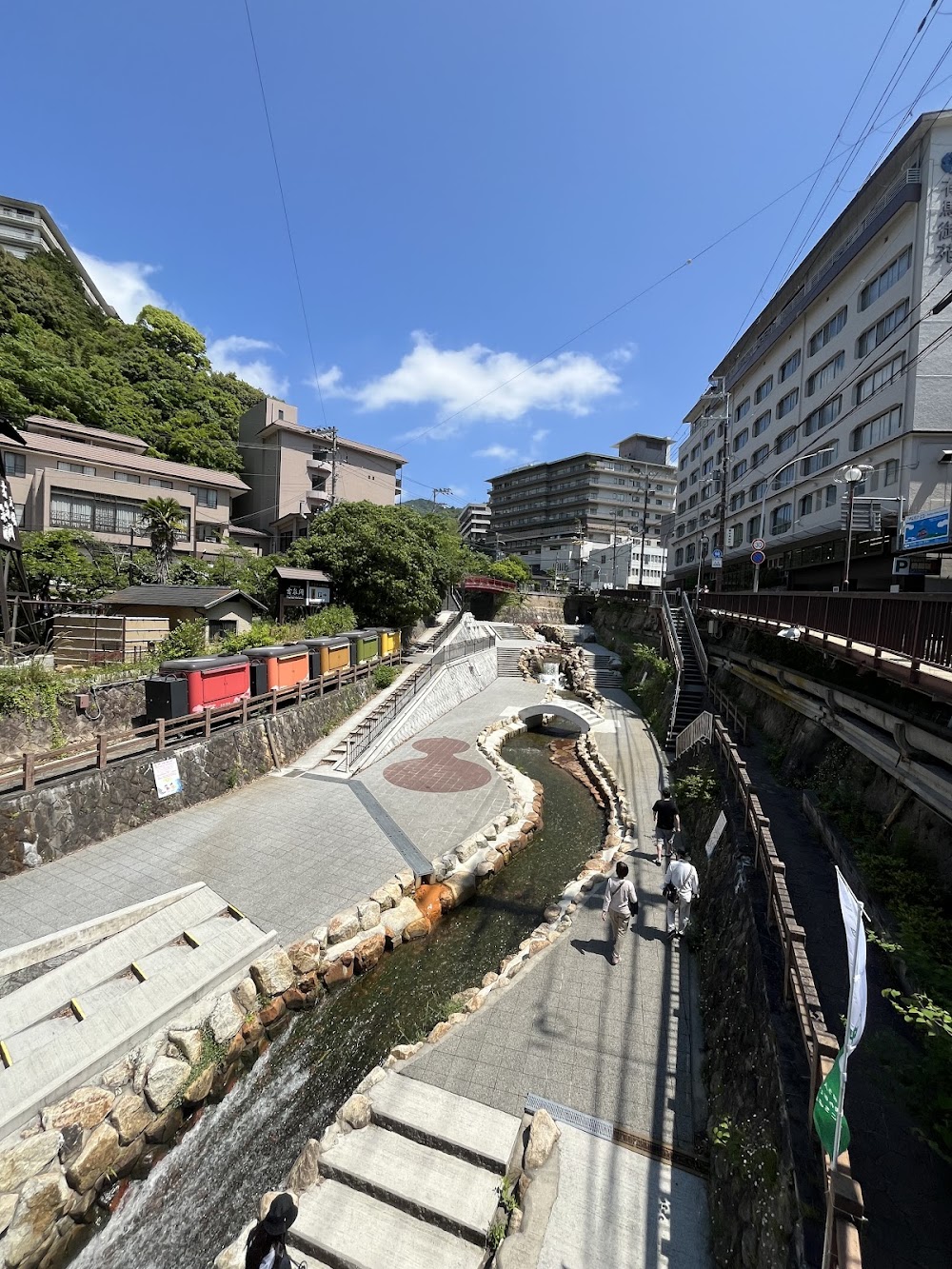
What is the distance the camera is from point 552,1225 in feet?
14.7

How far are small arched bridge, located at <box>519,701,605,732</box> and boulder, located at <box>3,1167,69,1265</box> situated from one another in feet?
62.5

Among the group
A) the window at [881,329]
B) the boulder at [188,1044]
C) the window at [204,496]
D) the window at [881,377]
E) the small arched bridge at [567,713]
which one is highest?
the window at [881,329]

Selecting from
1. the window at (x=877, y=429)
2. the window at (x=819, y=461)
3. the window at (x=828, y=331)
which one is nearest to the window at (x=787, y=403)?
the window at (x=828, y=331)

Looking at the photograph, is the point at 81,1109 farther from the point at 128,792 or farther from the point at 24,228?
the point at 24,228

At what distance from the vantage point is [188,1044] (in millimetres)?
6539

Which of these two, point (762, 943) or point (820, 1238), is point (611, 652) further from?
point (820, 1238)

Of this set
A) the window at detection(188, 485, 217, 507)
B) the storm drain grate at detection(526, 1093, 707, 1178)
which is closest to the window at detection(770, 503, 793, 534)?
the storm drain grate at detection(526, 1093, 707, 1178)

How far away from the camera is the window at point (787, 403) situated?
3010cm

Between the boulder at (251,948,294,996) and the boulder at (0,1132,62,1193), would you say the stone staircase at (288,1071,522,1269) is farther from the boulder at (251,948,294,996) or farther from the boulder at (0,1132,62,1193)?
the boulder at (0,1132,62,1193)

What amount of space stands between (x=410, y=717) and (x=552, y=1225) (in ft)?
53.5

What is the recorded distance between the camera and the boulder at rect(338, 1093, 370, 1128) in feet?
17.7

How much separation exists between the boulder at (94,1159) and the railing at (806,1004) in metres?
6.94

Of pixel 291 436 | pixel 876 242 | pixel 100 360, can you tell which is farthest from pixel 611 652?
pixel 100 360

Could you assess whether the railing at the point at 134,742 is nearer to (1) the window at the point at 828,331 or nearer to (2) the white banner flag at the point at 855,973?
(2) the white banner flag at the point at 855,973
